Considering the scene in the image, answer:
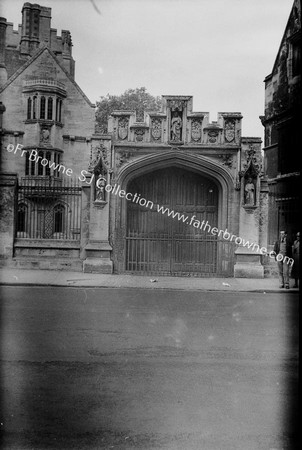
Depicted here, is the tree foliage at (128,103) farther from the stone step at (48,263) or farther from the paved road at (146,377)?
the paved road at (146,377)

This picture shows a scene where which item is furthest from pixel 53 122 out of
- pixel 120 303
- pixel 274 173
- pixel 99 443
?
pixel 99 443

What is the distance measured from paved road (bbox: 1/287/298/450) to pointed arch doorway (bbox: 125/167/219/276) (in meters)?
6.47

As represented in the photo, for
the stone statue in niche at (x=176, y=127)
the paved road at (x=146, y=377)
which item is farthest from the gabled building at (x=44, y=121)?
the paved road at (x=146, y=377)

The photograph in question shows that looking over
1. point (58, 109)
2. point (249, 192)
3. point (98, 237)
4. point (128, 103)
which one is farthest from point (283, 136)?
point (128, 103)

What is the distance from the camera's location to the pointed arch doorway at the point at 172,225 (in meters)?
17.5

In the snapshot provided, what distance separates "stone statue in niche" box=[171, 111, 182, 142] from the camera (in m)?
17.1

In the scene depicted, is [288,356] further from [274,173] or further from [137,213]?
[274,173]

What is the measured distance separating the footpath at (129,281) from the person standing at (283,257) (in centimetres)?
27

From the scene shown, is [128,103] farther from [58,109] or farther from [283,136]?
[283,136]

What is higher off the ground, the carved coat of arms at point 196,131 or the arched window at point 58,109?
the arched window at point 58,109

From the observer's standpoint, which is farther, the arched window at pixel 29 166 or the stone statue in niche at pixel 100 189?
the arched window at pixel 29 166

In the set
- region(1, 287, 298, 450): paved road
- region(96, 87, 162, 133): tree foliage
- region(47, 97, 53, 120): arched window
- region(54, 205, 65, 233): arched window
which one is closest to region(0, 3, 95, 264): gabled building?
region(47, 97, 53, 120): arched window

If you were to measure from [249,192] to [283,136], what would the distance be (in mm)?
5830

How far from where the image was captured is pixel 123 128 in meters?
17.2
